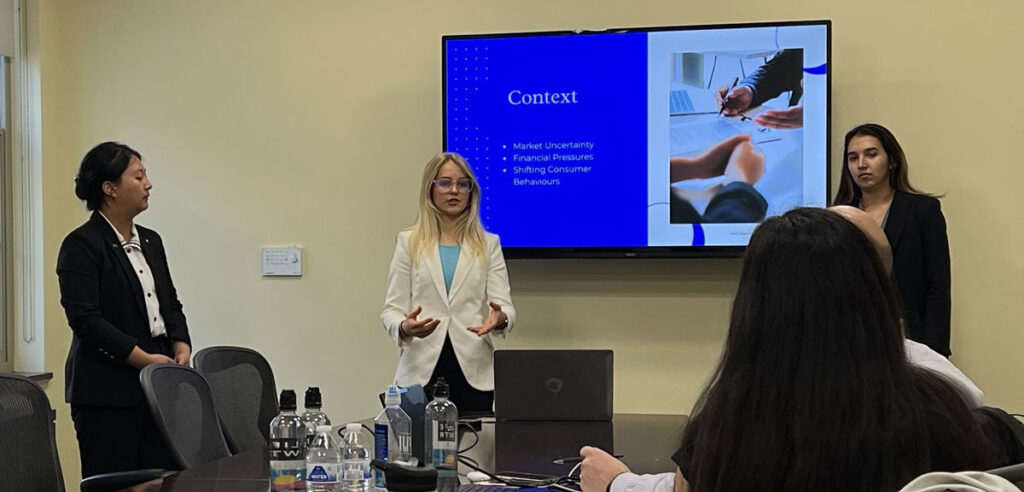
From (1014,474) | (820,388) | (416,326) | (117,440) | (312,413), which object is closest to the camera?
(1014,474)

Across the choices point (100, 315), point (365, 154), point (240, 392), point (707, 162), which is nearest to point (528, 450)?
point (240, 392)

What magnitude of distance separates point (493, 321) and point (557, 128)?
1043 mm

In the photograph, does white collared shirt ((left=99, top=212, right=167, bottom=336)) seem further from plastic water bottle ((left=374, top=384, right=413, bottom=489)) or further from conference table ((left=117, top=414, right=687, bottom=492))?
plastic water bottle ((left=374, top=384, right=413, bottom=489))

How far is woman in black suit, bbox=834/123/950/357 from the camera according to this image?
384cm

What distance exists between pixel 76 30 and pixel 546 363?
10.5 feet

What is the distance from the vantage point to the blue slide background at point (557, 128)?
4.25 metres

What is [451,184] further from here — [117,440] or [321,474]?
[321,474]

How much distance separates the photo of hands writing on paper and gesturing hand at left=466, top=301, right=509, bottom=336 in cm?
97

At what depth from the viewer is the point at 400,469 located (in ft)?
5.81

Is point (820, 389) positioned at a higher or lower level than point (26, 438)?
higher

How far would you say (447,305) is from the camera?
3760mm

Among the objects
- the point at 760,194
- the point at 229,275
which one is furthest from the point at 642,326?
the point at 229,275

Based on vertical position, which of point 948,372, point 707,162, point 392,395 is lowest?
point 392,395

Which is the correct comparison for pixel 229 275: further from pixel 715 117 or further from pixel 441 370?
pixel 715 117
